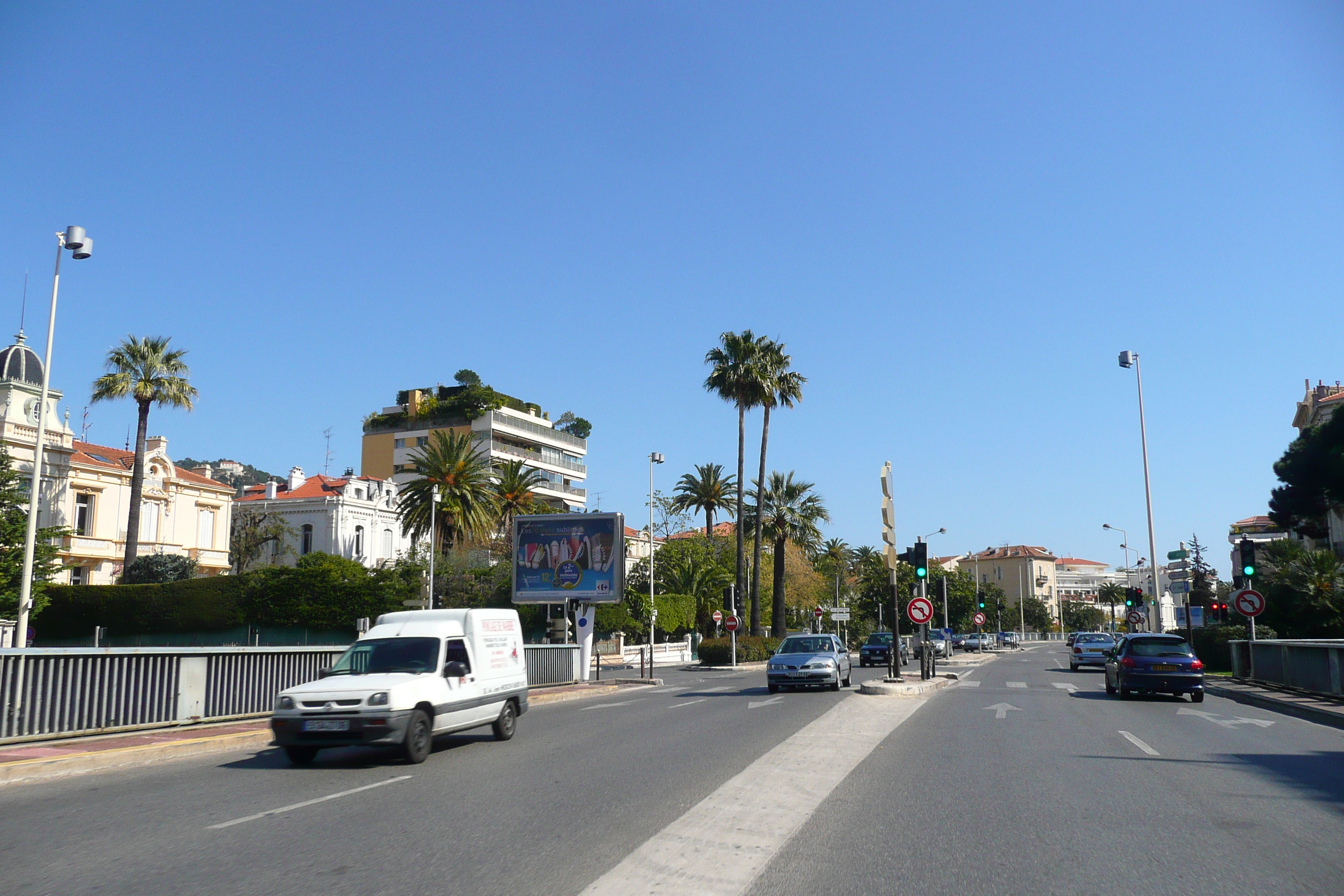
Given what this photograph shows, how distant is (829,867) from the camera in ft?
21.5

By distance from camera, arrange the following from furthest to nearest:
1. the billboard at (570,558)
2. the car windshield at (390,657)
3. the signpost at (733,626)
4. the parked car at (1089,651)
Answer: the signpost at (733,626)
the parked car at (1089,651)
the billboard at (570,558)
the car windshield at (390,657)

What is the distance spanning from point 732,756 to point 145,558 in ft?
171

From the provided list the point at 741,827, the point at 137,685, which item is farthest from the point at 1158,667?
the point at 137,685

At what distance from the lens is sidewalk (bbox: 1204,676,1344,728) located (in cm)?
1747

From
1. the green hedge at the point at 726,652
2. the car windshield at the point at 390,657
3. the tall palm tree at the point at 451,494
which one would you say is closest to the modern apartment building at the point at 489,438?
the tall palm tree at the point at 451,494

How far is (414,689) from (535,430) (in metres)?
75.3

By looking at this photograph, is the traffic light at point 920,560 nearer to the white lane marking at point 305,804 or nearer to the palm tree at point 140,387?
the white lane marking at point 305,804

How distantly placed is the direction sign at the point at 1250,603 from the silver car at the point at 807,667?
1028 centimetres

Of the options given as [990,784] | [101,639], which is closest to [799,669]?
[990,784]

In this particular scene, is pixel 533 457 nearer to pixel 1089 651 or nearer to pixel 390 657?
pixel 1089 651

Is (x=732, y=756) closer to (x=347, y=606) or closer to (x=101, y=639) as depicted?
(x=347, y=606)

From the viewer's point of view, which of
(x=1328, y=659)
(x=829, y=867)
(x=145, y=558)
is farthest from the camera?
(x=145, y=558)

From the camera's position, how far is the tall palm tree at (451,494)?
54750 millimetres

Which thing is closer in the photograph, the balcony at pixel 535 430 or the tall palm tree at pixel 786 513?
the tall palm tree at pixel 786 513
